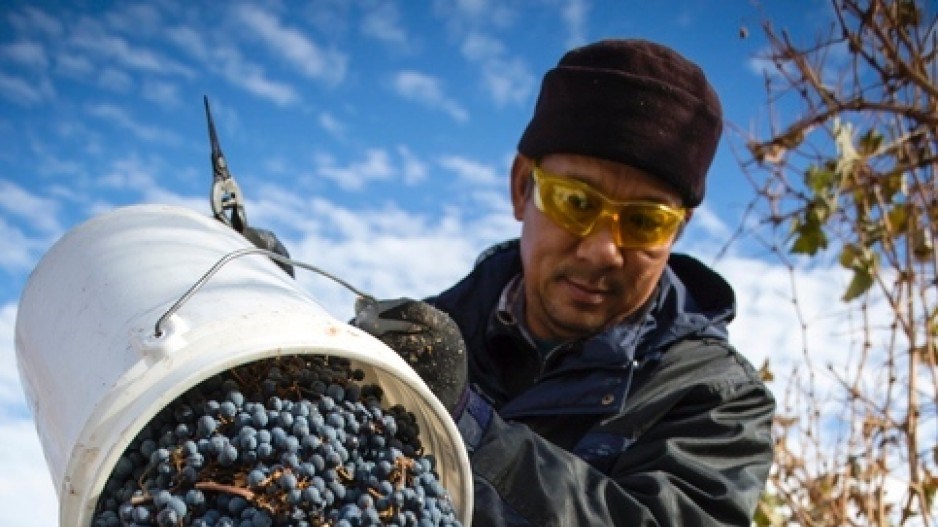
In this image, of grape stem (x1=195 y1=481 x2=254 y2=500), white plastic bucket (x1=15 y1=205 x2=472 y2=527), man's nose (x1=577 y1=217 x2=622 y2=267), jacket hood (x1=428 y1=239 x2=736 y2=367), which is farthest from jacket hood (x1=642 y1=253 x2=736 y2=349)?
grape stem (x1=195 y1=481 x2=254 y2=500)

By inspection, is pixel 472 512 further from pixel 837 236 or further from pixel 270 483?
pixel 837 236

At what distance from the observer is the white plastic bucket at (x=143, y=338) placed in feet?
4.21

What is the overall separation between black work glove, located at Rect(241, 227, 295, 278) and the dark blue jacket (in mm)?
469

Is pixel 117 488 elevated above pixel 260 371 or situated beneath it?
situated beneath

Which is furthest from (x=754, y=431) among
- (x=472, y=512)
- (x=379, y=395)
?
(x=379, y=395)

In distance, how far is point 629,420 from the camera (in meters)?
2.03

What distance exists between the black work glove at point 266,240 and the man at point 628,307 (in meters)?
0.39

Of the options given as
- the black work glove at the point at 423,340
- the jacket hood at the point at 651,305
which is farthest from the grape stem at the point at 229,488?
the jacket hood at the point at 651,305

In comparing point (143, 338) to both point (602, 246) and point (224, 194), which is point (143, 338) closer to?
point (224, 194)

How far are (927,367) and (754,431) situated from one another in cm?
159

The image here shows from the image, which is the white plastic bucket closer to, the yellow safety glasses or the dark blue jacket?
the dark blue jacket

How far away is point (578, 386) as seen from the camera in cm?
212

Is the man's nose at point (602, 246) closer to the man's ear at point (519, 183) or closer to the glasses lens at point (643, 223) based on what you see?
the glasses lens at point (643, 223)

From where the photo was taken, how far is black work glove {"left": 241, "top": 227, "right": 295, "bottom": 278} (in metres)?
1.86
